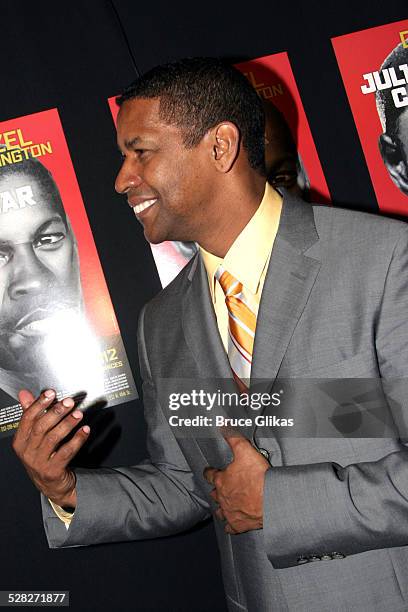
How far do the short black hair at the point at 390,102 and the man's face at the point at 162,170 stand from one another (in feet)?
4.30

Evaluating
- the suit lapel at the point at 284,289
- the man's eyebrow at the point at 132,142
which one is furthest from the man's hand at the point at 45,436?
the man's eyebrow at the point at 132,142

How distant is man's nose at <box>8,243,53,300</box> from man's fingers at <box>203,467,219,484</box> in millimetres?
1277

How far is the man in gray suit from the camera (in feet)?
5.14

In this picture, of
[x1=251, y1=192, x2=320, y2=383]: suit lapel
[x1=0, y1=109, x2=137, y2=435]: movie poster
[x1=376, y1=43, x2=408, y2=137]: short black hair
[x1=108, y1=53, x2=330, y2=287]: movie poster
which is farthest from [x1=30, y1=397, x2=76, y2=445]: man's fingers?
[x1=376, y1=43, x2=408, y2=137]: short black hair

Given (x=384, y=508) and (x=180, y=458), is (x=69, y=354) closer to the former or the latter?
(x=180, y=458)

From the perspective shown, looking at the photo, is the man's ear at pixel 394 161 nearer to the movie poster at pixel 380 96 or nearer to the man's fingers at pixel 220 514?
the movie poster at pixel 380 96

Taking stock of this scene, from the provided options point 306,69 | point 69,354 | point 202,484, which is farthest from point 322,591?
point 306,69

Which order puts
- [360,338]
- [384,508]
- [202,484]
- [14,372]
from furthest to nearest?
[14,372]
[202,484]
[360,338]
[384,508]

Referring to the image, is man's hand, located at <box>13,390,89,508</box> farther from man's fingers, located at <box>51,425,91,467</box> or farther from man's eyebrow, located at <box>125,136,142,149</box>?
man's eyebrow, located at <box>125,136,142,149</box>

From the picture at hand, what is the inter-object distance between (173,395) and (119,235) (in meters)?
1.10

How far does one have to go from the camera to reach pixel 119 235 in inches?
114

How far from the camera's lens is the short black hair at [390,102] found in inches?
116

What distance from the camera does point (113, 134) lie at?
2.91 metres

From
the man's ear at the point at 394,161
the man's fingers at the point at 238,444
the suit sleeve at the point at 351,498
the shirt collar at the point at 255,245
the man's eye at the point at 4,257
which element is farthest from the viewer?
the man's ear at the point at 394,161
